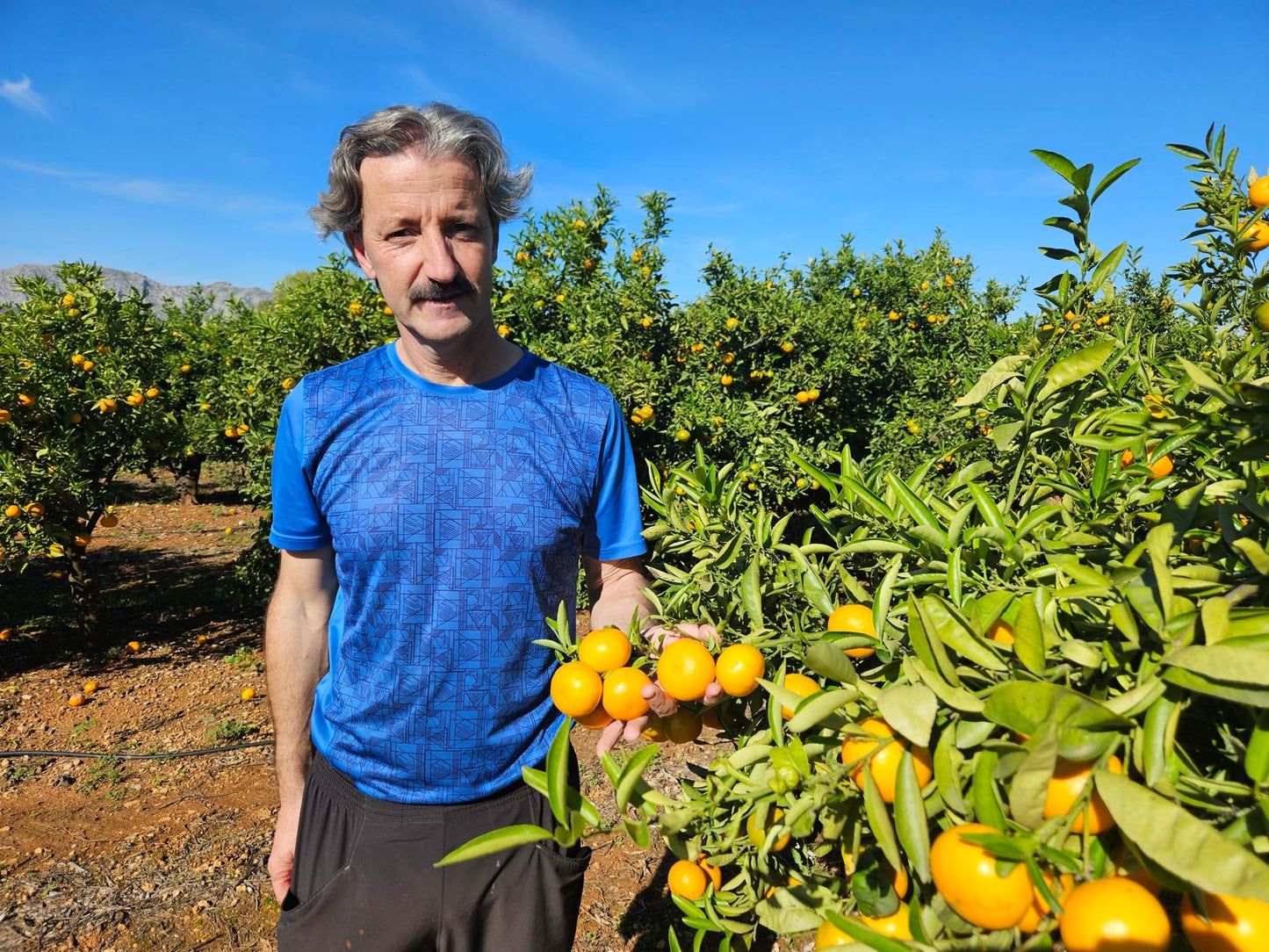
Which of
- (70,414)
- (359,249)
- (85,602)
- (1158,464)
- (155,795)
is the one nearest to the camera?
(1158,464)

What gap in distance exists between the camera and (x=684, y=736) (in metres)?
1.08

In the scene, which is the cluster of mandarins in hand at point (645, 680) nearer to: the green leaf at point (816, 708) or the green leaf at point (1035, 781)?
the green leaf at point (816, 708)

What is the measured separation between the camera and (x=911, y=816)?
584mm

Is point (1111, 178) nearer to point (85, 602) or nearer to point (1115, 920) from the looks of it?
point (1115, 920)

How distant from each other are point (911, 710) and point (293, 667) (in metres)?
1.34

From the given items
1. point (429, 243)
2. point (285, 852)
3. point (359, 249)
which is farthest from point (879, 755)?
point (359, 249)

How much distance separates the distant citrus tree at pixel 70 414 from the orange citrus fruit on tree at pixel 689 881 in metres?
4.76

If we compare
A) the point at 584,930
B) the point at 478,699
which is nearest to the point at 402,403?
the point at 478,699

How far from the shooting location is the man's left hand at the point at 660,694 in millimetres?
963

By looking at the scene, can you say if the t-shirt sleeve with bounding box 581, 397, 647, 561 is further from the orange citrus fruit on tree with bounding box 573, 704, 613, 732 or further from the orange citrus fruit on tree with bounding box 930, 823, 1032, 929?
the orange citrus fruit on tree with bounding box 930, 823, 1032, 929

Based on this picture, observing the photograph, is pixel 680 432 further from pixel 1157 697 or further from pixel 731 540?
pixel 1157 697

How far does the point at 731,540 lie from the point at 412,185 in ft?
2.90

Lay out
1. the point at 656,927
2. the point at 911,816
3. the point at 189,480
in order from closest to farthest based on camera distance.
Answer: the point at 911,816 → the point at 656,927 → the point at 189,480

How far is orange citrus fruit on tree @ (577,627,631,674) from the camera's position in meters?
1.01
